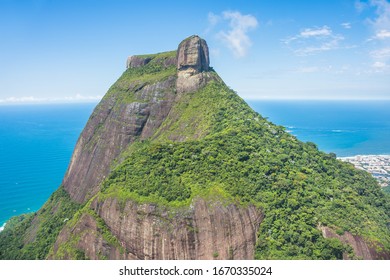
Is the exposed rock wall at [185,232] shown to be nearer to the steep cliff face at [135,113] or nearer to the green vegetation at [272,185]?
the green vegetation at [272,185]

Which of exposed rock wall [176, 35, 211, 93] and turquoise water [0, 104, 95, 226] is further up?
exposed rock wall [176, 35, 211, 93]

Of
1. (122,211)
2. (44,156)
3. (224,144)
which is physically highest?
(224,144)

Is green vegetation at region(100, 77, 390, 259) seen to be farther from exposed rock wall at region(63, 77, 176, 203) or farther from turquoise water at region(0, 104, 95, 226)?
turquoise water at region(0, 104, 95, 226)

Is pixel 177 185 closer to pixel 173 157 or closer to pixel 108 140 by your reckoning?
pixel 173 157

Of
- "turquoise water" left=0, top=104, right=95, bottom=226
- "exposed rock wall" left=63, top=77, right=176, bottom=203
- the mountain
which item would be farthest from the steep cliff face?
"turquoise water" left=0, top=104, right=95, bottom=226

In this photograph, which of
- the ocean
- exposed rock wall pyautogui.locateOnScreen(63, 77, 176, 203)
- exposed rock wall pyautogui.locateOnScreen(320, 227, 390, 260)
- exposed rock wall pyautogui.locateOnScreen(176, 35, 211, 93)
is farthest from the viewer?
the ocean

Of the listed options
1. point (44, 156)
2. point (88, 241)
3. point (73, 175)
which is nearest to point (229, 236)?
point (88, 241)

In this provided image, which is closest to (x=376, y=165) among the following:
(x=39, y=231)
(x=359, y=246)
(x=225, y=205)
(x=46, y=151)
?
(x=359, y=246)

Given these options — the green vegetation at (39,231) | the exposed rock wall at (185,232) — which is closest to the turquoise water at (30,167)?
the green vegetation at (39,231)
